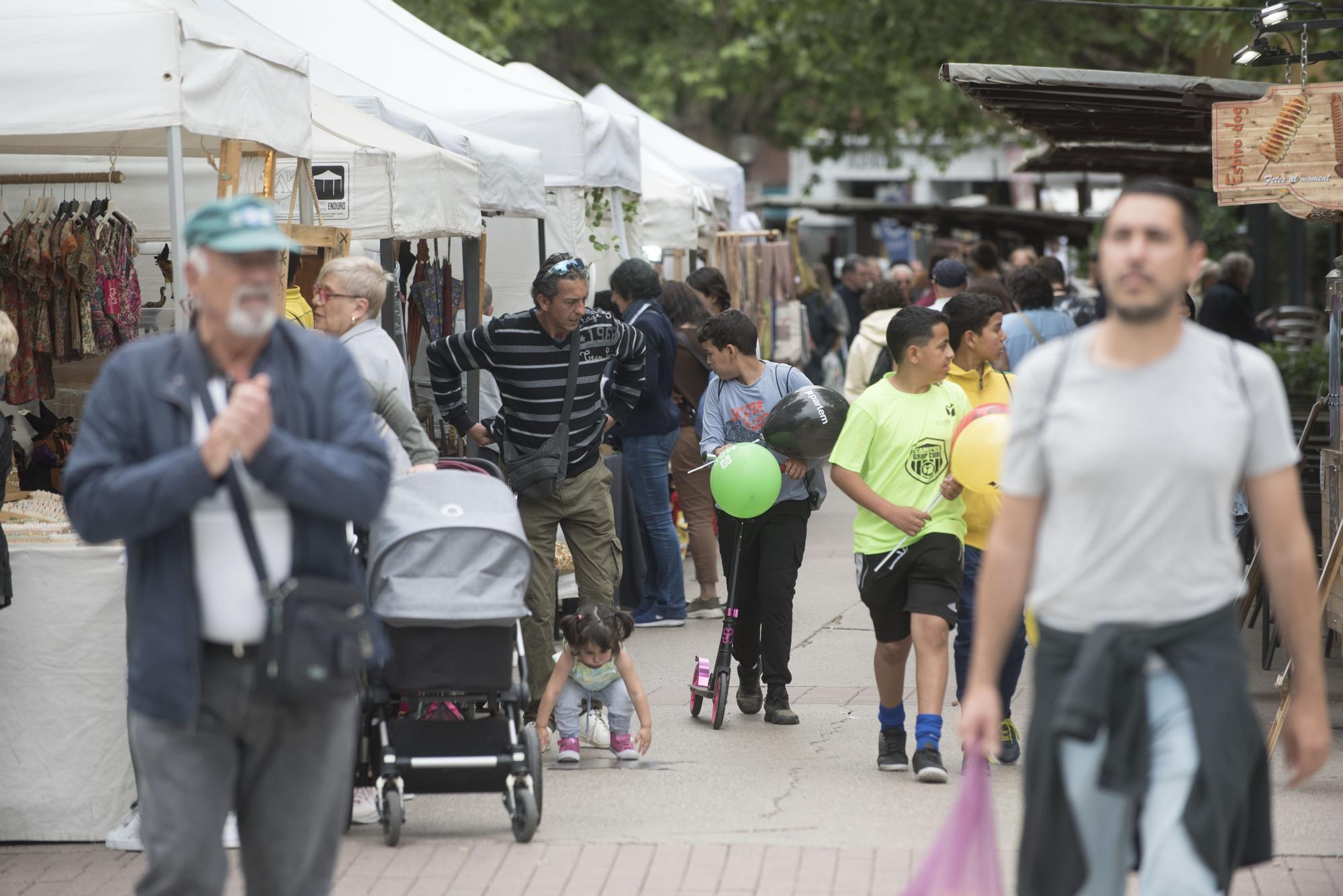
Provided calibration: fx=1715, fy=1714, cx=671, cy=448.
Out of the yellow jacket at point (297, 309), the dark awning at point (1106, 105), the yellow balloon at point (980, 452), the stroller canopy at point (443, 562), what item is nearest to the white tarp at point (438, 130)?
the yellow jacket at point (297, 309)

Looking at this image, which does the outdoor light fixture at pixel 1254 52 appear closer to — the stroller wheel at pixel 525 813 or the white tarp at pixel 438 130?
the white tarp at pixel 438 130

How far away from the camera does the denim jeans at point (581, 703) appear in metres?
6.67

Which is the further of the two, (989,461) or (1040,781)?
(989,461)

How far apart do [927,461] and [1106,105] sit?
10.8 feet

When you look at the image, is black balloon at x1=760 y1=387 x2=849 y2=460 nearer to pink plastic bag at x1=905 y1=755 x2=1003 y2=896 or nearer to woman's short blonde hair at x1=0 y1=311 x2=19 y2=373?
woman's short blonde hair at x1=0 y1=311 x2=19 y2=373

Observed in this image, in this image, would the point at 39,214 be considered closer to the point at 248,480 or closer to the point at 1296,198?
the point at 248,480

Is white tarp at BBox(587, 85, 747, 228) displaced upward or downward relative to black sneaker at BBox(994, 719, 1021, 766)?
upward

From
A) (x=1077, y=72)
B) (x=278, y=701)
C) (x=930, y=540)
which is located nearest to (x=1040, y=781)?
(x=278, y=701)

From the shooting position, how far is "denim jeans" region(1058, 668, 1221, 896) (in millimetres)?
3289

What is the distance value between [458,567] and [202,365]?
2.18m

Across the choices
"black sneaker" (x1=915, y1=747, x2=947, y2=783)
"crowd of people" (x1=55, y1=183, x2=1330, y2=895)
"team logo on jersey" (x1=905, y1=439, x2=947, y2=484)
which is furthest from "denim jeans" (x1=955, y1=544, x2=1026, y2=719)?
"crowd of people" (x1=55, y1=183, x2=1330, y2=895)

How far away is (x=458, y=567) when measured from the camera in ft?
17.9

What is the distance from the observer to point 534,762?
5633 mm

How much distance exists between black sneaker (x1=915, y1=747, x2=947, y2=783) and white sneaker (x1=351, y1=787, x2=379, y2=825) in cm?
199
